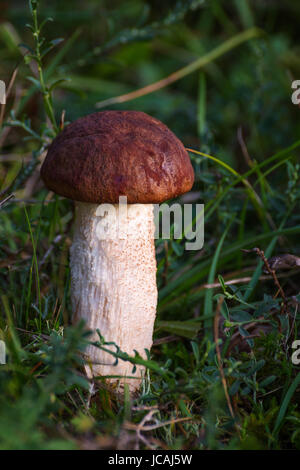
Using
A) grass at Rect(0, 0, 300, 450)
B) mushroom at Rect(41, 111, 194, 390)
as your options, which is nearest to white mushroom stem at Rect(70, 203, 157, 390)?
mushroom at Rect(41, 111, 194, 390)

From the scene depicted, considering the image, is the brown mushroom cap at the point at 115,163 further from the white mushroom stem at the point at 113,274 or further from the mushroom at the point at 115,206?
the white mushroom stem at the point at 113,274

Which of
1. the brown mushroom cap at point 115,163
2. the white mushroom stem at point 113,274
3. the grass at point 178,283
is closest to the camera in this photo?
the grass at point 178,283

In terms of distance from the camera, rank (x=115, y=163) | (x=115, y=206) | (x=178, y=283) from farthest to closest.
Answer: (x=178, y=283)
(x=115, y=206)
(x=115, y=163)

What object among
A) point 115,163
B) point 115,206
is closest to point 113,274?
point 115,206

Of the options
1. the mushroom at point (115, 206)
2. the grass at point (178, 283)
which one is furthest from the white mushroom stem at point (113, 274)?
the grass at point (178, 283)

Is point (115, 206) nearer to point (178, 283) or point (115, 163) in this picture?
point (115, 163)

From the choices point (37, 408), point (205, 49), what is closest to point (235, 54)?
point (205, 49)
